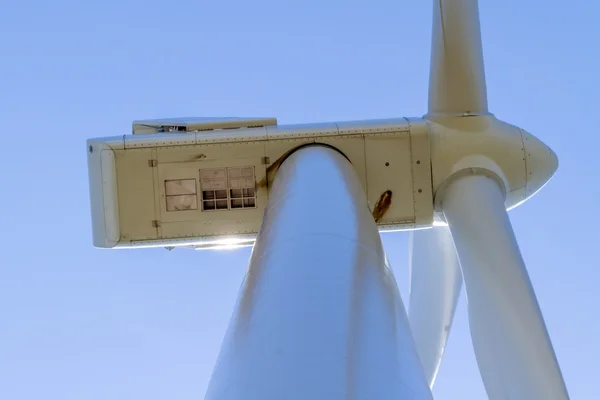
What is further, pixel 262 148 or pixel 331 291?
pixel 262 148

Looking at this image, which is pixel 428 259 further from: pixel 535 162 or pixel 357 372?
pixel 357 372

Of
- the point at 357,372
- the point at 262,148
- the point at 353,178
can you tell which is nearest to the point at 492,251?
the point at 353,178

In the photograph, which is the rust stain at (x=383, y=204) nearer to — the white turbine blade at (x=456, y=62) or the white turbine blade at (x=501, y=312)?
the white turbine blade at (x=456, y=62)

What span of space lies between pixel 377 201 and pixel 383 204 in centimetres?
13

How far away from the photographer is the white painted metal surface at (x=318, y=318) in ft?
19.6

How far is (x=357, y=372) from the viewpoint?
6039mm

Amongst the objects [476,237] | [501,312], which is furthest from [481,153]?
[501,312]

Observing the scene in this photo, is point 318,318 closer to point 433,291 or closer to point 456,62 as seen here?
point 456,62

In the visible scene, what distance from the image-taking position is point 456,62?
15.1m

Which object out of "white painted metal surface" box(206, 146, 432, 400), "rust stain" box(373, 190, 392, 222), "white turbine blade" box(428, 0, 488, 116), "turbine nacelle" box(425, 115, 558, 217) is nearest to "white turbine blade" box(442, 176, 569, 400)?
"turbine nacelle" box(425, 115, 558, 217)

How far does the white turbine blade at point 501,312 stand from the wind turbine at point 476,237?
0.01 meters

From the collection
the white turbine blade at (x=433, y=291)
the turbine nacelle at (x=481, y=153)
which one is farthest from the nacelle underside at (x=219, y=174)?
the white turbine blade at (x=433, y=291)

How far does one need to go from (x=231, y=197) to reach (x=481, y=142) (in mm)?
4781

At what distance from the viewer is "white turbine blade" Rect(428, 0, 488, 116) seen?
14.8 meters
